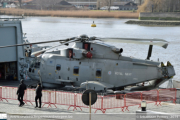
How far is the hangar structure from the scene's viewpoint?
21.7 metres

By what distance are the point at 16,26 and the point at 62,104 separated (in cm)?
1013

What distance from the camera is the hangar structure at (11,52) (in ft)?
71.3

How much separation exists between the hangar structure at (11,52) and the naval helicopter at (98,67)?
4112 millimetres

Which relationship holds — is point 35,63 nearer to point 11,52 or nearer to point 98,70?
point 11,52

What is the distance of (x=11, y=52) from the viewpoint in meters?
22.2

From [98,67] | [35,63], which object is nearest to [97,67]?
[98,67]

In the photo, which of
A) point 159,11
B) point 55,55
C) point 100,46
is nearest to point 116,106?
point 100,46

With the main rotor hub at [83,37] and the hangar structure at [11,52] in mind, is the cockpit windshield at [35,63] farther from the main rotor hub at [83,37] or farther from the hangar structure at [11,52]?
the main rotor hub at [83,37]

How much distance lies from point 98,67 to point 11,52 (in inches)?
302

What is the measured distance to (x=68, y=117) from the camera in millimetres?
12477

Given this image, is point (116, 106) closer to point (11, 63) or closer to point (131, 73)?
point (131, 73)

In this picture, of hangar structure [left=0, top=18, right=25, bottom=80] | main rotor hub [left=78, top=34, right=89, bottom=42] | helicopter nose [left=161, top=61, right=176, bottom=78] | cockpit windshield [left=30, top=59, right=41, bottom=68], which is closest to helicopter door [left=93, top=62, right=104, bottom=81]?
main rotor hub [left=78, top=34, right=89, bottom=42]

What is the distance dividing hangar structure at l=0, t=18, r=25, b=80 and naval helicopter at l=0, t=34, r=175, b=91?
13.5 ft

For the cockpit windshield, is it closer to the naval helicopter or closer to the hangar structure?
the naval helicopter
